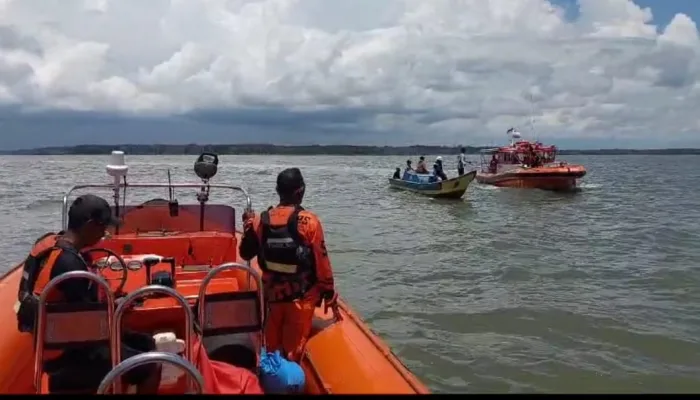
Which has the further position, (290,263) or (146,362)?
(290,263)

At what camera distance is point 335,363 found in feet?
11.7

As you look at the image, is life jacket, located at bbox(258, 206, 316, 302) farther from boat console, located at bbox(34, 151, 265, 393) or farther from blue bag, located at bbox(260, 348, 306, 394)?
Answer: blue bag, located at bbox(260, 348, 306, 394)

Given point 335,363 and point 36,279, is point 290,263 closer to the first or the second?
point 335,363

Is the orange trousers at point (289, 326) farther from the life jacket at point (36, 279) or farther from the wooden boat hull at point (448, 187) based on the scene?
the wooden boat hull at point (448, 187)

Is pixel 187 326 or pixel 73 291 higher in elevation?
pixel 73 291

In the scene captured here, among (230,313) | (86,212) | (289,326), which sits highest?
(86,212)

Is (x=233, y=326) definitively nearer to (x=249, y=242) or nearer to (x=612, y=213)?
(x=249, y=242)

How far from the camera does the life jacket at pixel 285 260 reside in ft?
11.9

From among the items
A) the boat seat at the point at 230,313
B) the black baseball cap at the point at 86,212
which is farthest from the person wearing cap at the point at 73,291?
the boat seat at the point at 230,313

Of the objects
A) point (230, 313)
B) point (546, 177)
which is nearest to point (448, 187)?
point (546, 177)

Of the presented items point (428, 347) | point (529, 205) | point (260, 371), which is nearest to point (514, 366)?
point (428, 347)

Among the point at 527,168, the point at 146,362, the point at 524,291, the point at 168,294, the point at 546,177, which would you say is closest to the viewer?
the point at 146,362

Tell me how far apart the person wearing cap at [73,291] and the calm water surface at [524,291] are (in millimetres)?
3656

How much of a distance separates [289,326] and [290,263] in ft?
1.37
